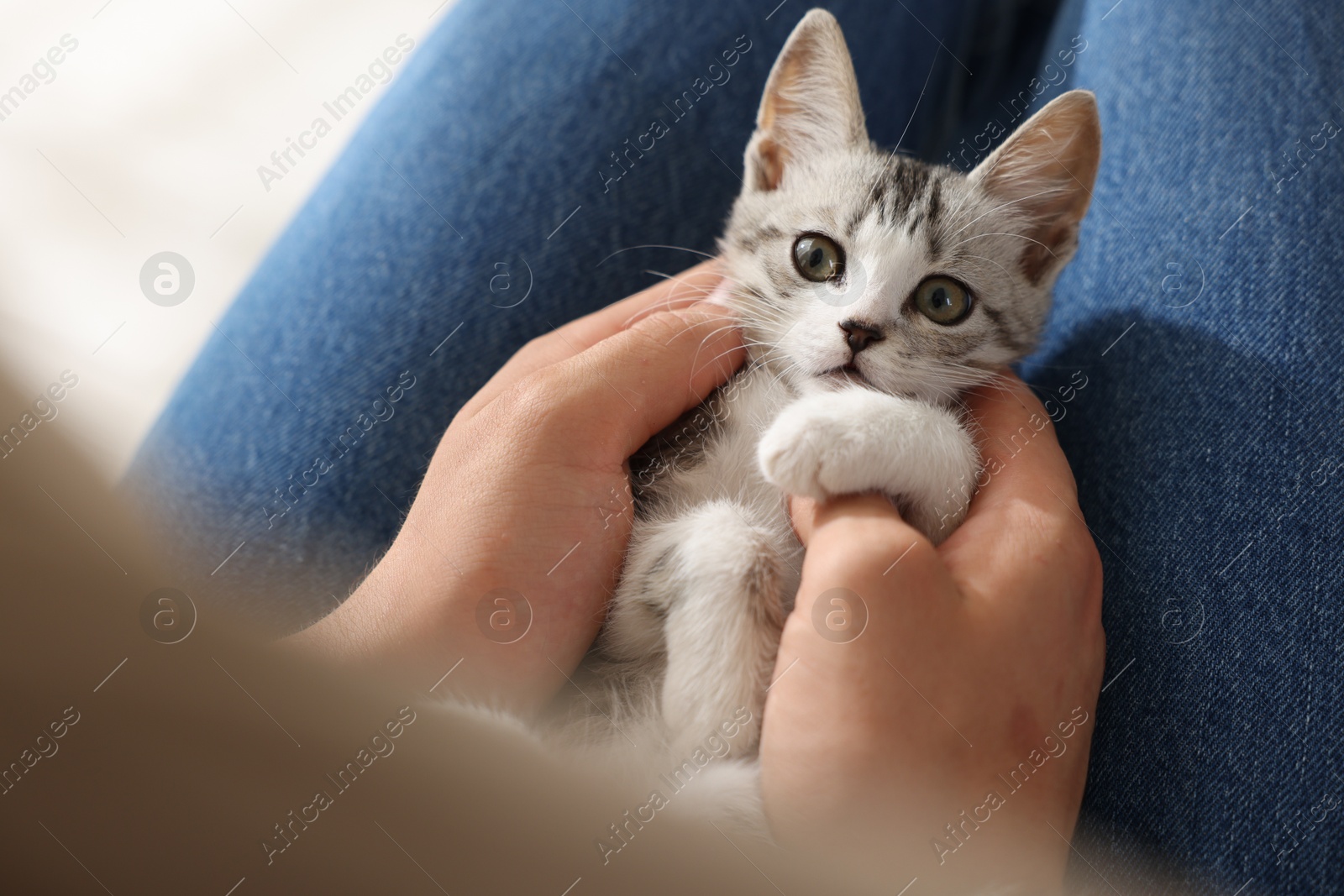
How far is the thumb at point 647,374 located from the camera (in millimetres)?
981

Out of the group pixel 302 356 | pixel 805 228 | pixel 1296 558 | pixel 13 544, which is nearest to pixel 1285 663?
pixel 1296 558

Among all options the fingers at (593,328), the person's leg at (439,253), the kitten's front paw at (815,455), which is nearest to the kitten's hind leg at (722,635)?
the kitten's front paw at (815,455)

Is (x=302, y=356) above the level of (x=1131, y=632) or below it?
above

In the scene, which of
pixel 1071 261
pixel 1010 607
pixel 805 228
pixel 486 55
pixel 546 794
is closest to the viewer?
pixel 546 794

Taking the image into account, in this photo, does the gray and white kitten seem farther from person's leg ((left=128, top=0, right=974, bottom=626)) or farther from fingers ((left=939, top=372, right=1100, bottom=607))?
person's leg ((left=128, top=0, right=974, bottom=626))

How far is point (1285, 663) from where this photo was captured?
0.88 meters

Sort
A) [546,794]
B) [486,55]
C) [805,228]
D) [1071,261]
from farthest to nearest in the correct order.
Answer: [486,55], [1071,261], [805,228], [546,794]

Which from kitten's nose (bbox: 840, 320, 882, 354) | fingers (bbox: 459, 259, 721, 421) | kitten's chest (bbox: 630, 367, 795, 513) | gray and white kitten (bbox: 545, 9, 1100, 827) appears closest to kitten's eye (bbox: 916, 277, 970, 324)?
gray and white kitten (bbox: 545, 9, 1100, 827)

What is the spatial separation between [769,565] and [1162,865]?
56 cm

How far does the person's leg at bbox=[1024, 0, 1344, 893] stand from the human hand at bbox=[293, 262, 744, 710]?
65 cm

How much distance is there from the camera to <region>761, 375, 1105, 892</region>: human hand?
0.75m

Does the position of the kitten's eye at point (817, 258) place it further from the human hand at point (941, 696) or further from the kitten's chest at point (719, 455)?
the human hand at point (941, 696)

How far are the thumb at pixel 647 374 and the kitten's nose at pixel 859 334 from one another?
0.64ft

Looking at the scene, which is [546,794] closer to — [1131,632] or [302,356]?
[1131,632]
